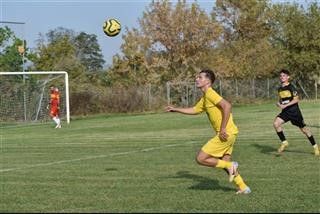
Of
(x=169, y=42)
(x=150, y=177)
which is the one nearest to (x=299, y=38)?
(x=169, y=42)

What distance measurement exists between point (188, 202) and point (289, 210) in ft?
4.74

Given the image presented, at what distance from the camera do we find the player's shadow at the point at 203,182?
10.0 metres

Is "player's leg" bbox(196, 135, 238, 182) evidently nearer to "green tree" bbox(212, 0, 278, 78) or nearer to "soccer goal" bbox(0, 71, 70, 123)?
"soccer goal" bbox(0, 71, 70, 123)

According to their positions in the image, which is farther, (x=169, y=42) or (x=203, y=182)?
(x=169, y=42)

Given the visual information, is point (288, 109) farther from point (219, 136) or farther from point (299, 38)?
point (299, 38)

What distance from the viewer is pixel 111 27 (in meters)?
25.3

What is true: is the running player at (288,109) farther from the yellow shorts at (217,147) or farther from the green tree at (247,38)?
the green tree at (247,38)

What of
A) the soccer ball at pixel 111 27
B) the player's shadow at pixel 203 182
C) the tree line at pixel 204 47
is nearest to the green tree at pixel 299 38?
the tree line at pixel 204 47

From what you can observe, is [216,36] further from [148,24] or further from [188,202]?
[188,202]

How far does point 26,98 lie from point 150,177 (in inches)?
1030

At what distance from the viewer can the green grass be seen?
340 inches

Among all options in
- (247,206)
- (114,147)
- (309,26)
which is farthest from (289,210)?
(309,26)

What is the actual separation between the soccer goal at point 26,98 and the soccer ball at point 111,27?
31.5 feet

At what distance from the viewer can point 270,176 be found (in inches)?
443
